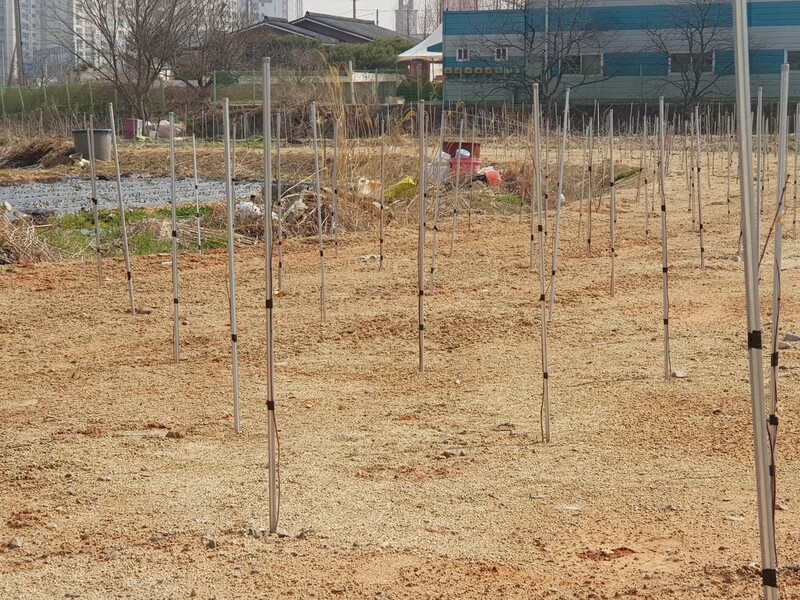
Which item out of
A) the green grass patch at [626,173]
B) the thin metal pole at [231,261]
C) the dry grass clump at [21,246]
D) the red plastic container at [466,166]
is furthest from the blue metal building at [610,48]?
the thin metal pole at [231,261]

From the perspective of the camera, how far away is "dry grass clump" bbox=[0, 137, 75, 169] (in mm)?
22875

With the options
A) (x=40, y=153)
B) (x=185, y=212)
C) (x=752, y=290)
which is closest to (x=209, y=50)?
(x=40, y=153)

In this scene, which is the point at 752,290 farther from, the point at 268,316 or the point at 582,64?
the point at 582,64

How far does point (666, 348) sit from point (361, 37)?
141ft

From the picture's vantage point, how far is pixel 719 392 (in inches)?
215

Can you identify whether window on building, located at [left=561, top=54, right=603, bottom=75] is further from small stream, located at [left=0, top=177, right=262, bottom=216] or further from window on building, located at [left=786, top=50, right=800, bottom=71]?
small stream, located at [left=0, top=177, right=262, bottom=216]

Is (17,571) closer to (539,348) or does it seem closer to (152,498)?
(152,498)

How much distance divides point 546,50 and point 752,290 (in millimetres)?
28921

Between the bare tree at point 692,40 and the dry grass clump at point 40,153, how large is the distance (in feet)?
53.0

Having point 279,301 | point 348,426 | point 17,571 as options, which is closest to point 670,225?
point 279,301

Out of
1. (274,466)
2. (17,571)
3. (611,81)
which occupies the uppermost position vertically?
(611,81)

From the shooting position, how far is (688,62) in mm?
30500

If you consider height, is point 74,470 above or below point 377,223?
below

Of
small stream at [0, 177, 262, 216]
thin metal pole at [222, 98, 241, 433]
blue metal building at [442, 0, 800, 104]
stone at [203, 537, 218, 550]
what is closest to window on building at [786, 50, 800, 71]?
blue metal building at [442, 0, 800, 104]
